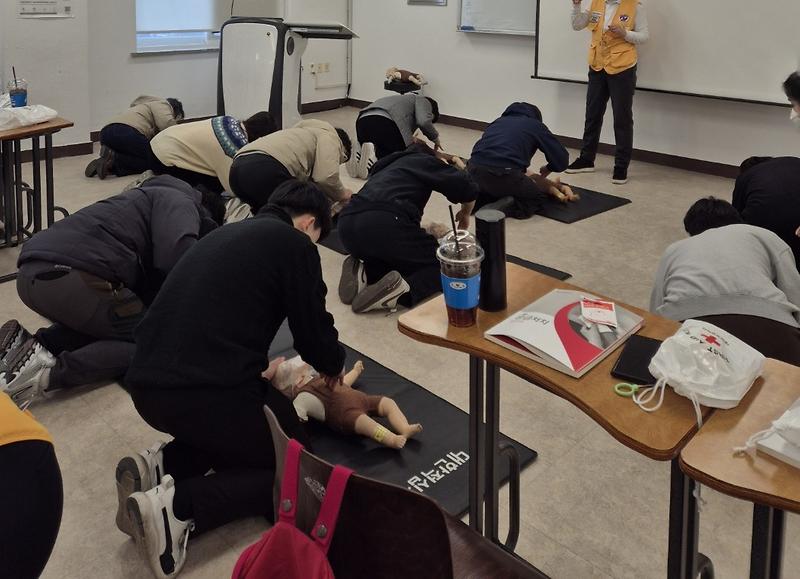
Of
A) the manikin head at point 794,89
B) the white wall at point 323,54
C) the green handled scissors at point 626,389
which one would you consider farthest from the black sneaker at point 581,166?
the green handled scissors at point 626,389

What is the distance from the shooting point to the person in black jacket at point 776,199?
327 cm

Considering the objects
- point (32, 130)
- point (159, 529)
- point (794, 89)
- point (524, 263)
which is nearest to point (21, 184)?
point (32, 130)

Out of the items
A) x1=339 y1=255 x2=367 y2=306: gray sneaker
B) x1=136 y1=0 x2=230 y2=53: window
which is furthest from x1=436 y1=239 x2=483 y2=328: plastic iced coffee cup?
x1=136 y1=0 x2=230 y2=53: window

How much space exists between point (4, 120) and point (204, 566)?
2782 mm

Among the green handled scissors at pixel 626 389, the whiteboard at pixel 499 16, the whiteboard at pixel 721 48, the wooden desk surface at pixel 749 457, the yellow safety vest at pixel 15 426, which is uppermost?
the whiteboard at pixel 499 16

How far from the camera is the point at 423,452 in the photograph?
2389 mm

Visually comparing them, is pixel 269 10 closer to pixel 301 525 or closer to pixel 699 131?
pixel 699 131

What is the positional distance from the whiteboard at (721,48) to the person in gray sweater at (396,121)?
1.62 m

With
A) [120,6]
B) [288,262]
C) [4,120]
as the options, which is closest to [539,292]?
[288,262]

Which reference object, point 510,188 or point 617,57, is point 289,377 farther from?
point 617,57

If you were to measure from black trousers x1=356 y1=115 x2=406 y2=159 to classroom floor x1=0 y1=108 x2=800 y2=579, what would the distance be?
1.69m

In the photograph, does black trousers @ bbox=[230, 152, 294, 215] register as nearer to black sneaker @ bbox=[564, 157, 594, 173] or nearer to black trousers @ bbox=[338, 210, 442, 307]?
black trousers @ bbox=[338, 210, 442, 307]

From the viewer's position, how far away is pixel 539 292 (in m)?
1.73

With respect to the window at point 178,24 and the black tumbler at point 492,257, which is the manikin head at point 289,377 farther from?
the window at point 178,24
